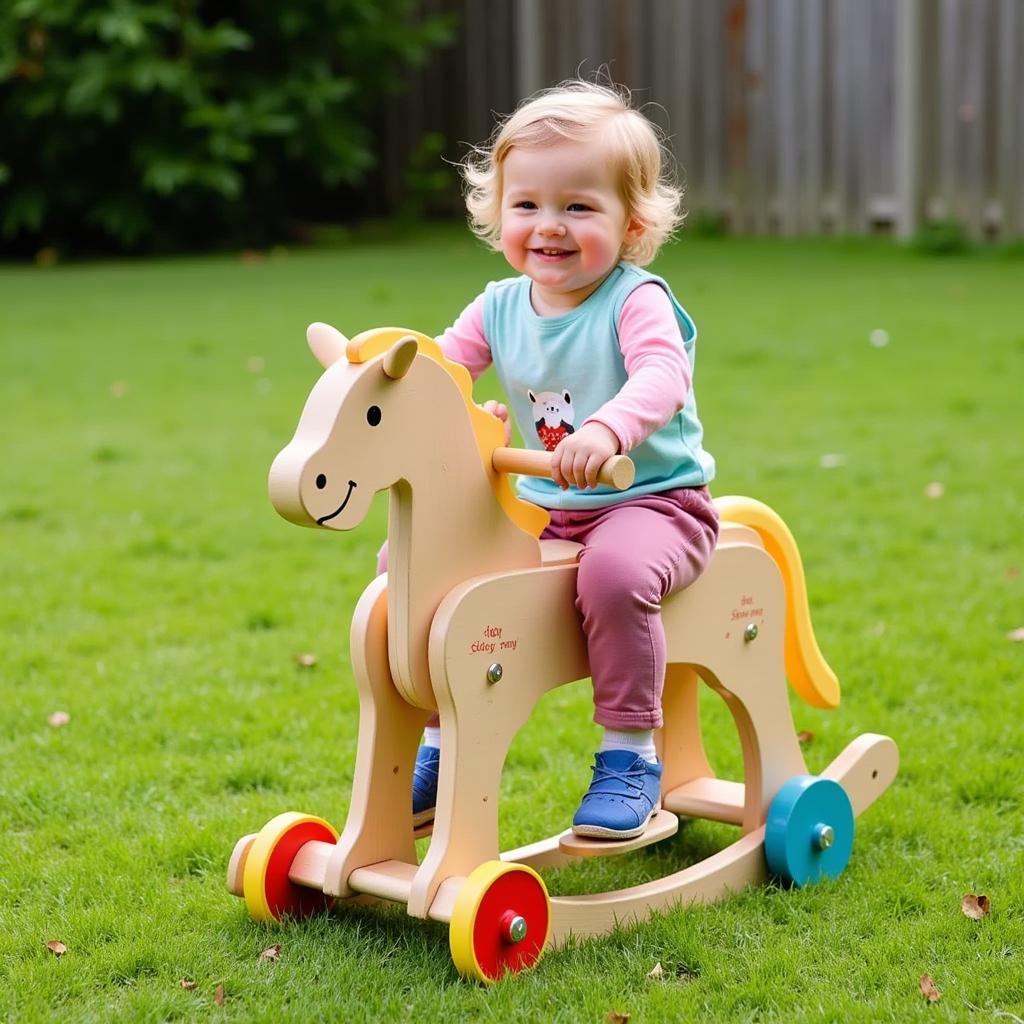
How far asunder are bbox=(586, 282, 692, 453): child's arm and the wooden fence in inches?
311

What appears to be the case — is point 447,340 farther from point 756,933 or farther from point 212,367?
point 212,367

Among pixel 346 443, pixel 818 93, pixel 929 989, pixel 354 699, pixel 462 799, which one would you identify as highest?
pixel 818 93

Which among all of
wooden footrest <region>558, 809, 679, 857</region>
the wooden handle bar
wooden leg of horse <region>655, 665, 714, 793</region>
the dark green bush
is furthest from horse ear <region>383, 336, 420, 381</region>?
the dark green bush

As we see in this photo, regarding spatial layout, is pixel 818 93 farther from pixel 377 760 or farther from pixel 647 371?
pixel 377 760

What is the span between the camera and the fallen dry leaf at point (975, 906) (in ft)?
9.18

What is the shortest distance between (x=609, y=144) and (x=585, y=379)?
1.37 ft

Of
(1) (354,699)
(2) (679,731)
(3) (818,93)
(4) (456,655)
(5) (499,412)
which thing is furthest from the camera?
(3) (818,93)

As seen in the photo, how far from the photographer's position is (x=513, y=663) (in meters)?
2.68

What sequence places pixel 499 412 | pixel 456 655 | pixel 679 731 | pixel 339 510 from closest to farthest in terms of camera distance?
pixel 339 510, pixel 456 655, pixel 499 412, pixel 679 731

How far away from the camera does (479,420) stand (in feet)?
8.86

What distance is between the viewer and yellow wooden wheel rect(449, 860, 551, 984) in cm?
250

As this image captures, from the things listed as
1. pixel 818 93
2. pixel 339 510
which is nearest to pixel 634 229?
pixel 339 510

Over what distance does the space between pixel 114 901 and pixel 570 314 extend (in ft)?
4.52

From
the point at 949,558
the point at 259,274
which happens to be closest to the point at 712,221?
the point at 259,274
